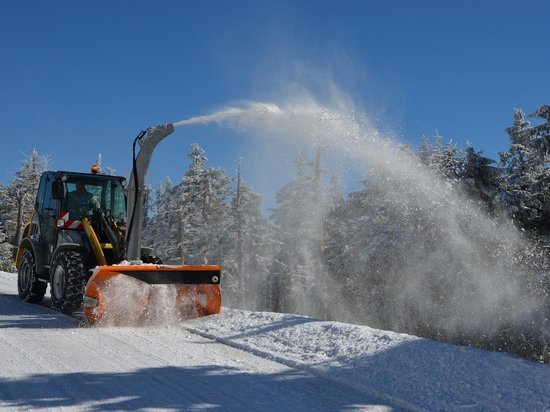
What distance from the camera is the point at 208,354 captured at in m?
5.82

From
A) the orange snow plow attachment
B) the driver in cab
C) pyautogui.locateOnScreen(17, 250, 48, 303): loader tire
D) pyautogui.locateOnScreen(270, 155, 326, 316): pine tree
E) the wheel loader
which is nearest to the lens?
the orange snow plow attachment

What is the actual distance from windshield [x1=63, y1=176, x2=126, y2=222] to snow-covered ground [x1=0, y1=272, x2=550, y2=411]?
2886 mm

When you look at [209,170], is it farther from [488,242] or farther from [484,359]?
[484,359]

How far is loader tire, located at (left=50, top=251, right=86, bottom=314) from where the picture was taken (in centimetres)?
802

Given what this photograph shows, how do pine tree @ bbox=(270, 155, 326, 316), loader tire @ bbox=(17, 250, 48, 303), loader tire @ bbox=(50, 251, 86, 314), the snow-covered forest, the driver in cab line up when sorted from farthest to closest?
1. pine tree @ bbox=(270, 155, 326, 316)
2. the snow-covered forest
3. loader tire @ bbox=(17, 250, 48, 303)
4. the driver in cab
5. loader tire @ bbox=(50, 251, 86, 314)

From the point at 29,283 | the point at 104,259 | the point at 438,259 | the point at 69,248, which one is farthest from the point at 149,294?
the point at 438,259

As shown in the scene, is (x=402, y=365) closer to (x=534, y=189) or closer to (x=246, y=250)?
(x=534, y=189)

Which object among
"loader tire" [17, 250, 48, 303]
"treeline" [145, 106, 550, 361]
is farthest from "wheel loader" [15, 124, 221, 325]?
"treeline" [145, 106, 550, 361]

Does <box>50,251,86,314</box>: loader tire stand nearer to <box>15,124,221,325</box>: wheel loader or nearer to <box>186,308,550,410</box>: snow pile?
<box>15,124,221,325</box>: wheel loader

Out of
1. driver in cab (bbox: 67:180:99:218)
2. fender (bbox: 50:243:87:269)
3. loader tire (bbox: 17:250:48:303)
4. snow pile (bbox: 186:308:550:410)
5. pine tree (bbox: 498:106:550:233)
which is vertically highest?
pine tree (bbox: 498:106:550:233)

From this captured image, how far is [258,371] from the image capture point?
512cm

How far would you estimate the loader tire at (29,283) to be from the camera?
9711 millimetres

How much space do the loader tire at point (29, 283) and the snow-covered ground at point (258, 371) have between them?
2941mm

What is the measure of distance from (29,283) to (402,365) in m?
7.69
